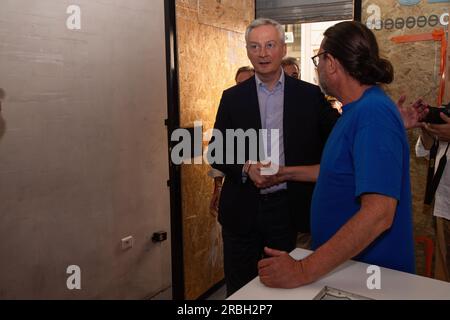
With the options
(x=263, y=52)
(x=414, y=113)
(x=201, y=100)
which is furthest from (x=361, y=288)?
(x=201, y=100)

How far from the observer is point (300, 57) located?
6066 mm

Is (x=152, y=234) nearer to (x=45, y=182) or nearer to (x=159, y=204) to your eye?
(x=159, y=204)

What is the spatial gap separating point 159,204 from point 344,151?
1.90 meters

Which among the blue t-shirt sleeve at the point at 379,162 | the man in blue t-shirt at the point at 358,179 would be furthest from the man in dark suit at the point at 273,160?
the blue t-shirt sleeve at the point at 379,162

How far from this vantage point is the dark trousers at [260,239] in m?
1.93

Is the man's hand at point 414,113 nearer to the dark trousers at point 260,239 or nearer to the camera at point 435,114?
the camera at point 435,114

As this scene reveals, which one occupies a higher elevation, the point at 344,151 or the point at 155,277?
the point at 344,151

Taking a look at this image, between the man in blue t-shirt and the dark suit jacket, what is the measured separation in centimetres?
56

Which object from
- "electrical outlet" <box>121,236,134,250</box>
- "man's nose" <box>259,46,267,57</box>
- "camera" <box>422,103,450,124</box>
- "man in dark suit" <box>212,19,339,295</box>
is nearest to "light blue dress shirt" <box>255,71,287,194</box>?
"man in dark suit" <box>212,19,339,295</box>

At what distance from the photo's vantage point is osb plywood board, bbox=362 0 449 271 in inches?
86.7

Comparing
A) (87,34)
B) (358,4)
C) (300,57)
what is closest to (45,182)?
(87,34)

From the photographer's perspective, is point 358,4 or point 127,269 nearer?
point 358,4

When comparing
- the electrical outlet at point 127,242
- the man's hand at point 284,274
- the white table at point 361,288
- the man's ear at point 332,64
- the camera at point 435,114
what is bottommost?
the electrical outlet at point 127,242

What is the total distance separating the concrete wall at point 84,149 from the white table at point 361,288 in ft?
4.49
